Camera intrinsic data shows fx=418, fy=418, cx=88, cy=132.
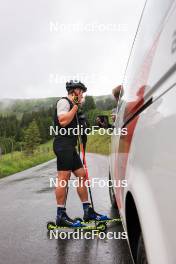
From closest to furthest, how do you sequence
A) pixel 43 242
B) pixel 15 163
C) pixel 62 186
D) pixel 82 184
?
1. pixel 43 242
2. pixel 62 186
3. pixel 82 184
4. pixel 15 163

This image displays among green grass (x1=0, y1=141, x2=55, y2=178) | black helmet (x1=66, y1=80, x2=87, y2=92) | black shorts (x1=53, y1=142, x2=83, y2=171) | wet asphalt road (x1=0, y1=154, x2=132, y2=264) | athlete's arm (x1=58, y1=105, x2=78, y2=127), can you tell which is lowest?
wet asphalt road (x1=0, y1=154, x2=132, y2=264)

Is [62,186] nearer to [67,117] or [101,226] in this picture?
[101,226]

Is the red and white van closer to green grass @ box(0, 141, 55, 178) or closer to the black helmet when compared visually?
the black helmet

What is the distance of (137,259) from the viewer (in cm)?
262

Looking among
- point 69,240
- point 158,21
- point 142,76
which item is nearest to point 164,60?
point 158,21

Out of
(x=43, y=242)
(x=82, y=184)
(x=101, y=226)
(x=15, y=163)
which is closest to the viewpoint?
(x=43, y=242)

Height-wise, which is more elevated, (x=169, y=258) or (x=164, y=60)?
(x=164, y=60)

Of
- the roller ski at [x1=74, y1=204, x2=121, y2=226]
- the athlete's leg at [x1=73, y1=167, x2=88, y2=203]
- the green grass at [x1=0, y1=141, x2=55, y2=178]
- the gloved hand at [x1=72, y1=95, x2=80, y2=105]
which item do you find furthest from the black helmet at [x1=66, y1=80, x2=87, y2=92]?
the green grass at [x1=0, y1=141, x2=55, y2=178]

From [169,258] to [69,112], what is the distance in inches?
146

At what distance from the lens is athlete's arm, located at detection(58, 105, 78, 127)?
5156 millimetres

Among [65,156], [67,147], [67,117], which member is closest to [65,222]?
[65,156]

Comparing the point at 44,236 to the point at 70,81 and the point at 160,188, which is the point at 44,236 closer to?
the point at 70,81

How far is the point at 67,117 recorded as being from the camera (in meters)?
5.16

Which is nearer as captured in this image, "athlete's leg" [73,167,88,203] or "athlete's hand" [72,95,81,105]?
"athlete's hand" [72,95,81,105]
